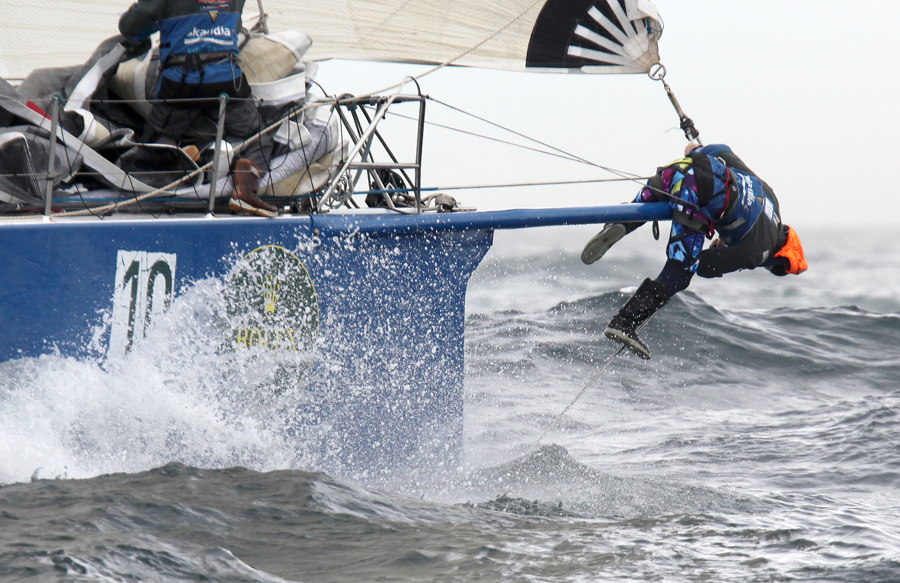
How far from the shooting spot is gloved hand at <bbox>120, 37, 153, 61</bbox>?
3.59 m

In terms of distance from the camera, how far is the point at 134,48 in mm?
3604

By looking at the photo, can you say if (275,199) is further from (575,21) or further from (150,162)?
(575,21)

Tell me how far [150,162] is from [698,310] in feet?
20.2

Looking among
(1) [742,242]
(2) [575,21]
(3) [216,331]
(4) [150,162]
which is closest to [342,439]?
(3) [216,331]

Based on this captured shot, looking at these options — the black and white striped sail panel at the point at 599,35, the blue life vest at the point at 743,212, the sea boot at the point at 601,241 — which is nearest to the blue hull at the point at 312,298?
the sea boot at the point at 601,241

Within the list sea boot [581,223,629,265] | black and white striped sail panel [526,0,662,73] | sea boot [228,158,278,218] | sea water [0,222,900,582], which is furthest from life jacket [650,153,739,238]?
sea boot [228,158,278,218]

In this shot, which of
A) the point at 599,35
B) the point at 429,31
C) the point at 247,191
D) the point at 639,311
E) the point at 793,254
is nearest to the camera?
the point at 247,191

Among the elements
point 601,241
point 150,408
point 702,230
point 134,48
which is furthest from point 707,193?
point 134,48

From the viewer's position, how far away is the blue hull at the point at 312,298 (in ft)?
9.30

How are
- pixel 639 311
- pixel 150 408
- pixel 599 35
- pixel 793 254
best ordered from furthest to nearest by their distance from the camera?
pixel 599 35 → pixel 793 254 → pixel 639 311 → pixel 150 408

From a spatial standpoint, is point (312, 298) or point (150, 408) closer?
point (150, 408)

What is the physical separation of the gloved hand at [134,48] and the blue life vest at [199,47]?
0.42 m

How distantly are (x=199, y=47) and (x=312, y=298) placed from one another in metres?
1.08

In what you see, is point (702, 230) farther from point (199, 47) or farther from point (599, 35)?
point (199, 47)
